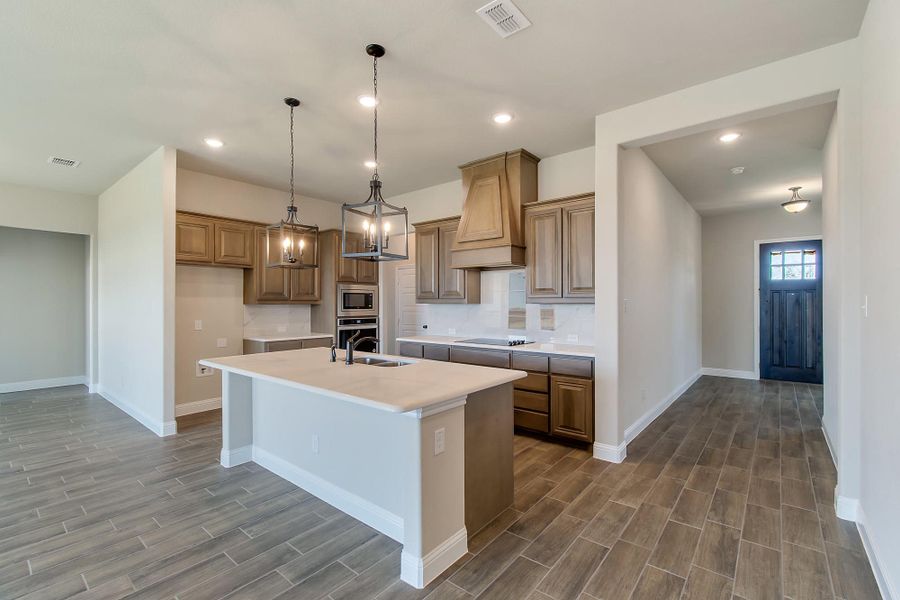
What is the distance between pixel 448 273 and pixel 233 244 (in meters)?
2.63

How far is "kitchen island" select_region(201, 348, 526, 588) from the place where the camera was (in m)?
1.96

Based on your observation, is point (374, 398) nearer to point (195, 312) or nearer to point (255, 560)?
point (255, 560)

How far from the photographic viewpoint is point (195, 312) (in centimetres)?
493

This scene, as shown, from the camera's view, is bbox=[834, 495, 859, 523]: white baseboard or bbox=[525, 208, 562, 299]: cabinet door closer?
bbox=[834, 495, 859, 523]: white baseboard

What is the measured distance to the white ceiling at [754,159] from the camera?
3463 mm

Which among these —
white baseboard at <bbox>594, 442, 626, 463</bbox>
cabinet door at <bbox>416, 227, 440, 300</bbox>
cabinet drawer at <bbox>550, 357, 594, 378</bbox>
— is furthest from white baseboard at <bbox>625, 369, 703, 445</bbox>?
cabinet door at <bbox>416, 227, 440, 300</bbox>

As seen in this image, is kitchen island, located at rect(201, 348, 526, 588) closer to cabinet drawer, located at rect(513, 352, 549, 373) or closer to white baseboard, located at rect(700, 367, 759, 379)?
cabinet drawer, located at rect(513, 352, 549, 373)

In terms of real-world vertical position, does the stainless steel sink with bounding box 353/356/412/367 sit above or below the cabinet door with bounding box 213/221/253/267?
below

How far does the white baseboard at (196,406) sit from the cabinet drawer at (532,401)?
374cm

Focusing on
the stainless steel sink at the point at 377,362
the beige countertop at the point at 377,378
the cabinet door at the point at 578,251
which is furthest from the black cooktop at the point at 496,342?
the beige countertop at the point at 377,378

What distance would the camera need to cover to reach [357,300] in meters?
6.00

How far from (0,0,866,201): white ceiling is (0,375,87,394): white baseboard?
12.4 ft

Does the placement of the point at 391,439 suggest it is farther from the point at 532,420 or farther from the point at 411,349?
the point at 411,349

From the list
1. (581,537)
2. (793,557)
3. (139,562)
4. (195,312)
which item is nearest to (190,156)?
(195,312)
